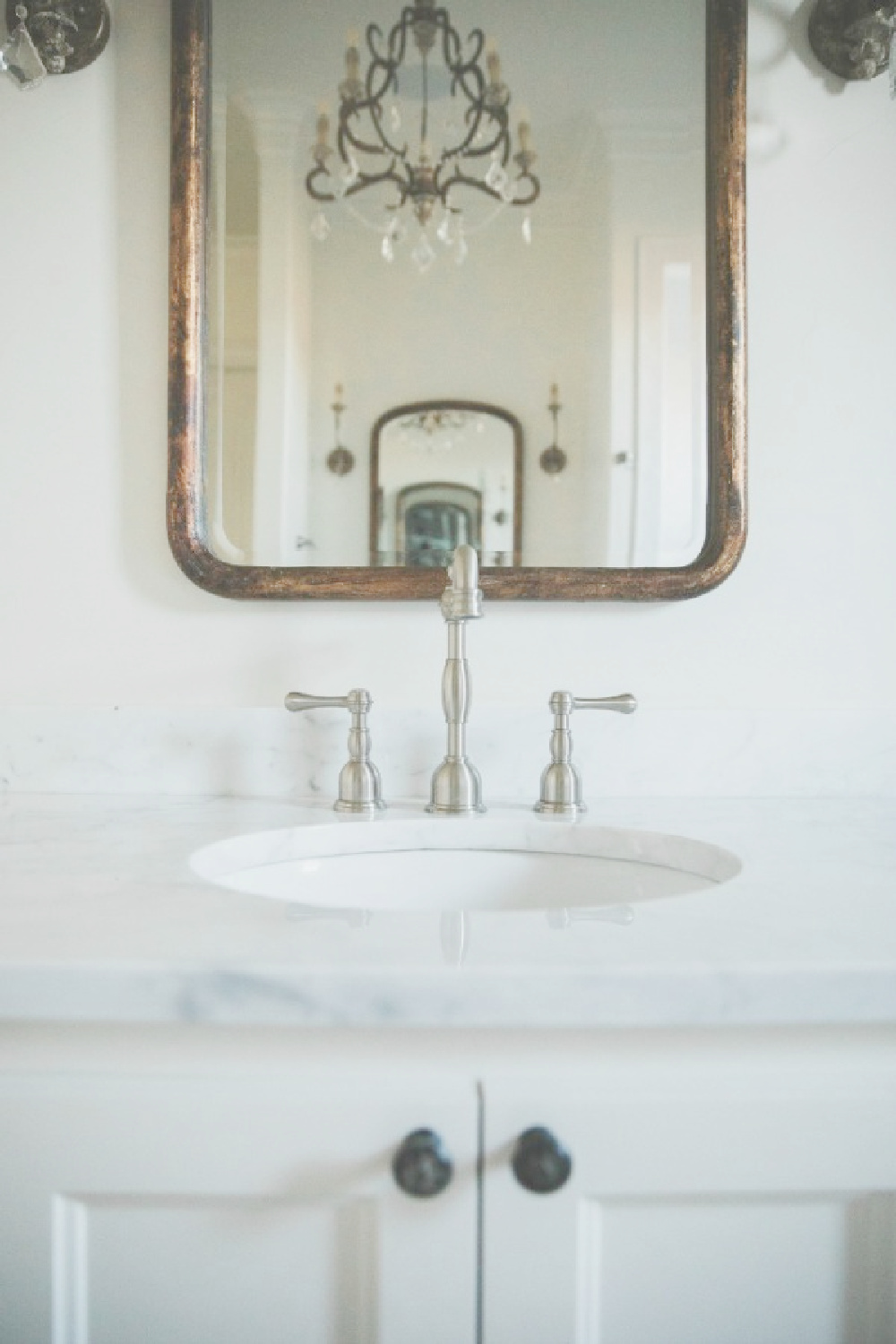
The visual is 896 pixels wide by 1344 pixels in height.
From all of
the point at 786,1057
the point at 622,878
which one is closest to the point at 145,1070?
the point at 786,1057

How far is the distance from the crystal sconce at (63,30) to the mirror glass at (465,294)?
5.4 inches

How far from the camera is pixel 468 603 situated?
3.06 ft

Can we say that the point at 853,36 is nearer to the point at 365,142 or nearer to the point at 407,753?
the point at 365,142

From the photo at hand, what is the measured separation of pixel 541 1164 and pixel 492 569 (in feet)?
2.26

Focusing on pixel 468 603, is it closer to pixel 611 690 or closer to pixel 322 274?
pixel 611 690

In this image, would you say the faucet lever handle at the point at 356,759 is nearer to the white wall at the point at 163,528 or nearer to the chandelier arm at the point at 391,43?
the white wall at the point at 163,528

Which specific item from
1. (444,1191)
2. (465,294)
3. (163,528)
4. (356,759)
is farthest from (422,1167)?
(465,294)

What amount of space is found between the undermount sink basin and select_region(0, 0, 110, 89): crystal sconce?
94cm

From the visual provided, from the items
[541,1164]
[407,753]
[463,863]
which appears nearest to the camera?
[541,1164]

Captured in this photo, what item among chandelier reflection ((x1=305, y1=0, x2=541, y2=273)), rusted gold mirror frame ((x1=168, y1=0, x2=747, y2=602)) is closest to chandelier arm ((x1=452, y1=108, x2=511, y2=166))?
chandelier reflection ((x1=305, y1=0, x2=541, y2=273))

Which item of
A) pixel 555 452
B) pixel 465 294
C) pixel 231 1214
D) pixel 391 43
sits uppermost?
pixel 391 43

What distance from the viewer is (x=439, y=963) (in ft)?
1.59

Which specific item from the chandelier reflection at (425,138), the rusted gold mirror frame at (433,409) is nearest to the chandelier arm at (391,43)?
the chandelier reflection at (425,138)

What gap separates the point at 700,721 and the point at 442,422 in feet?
1.51
